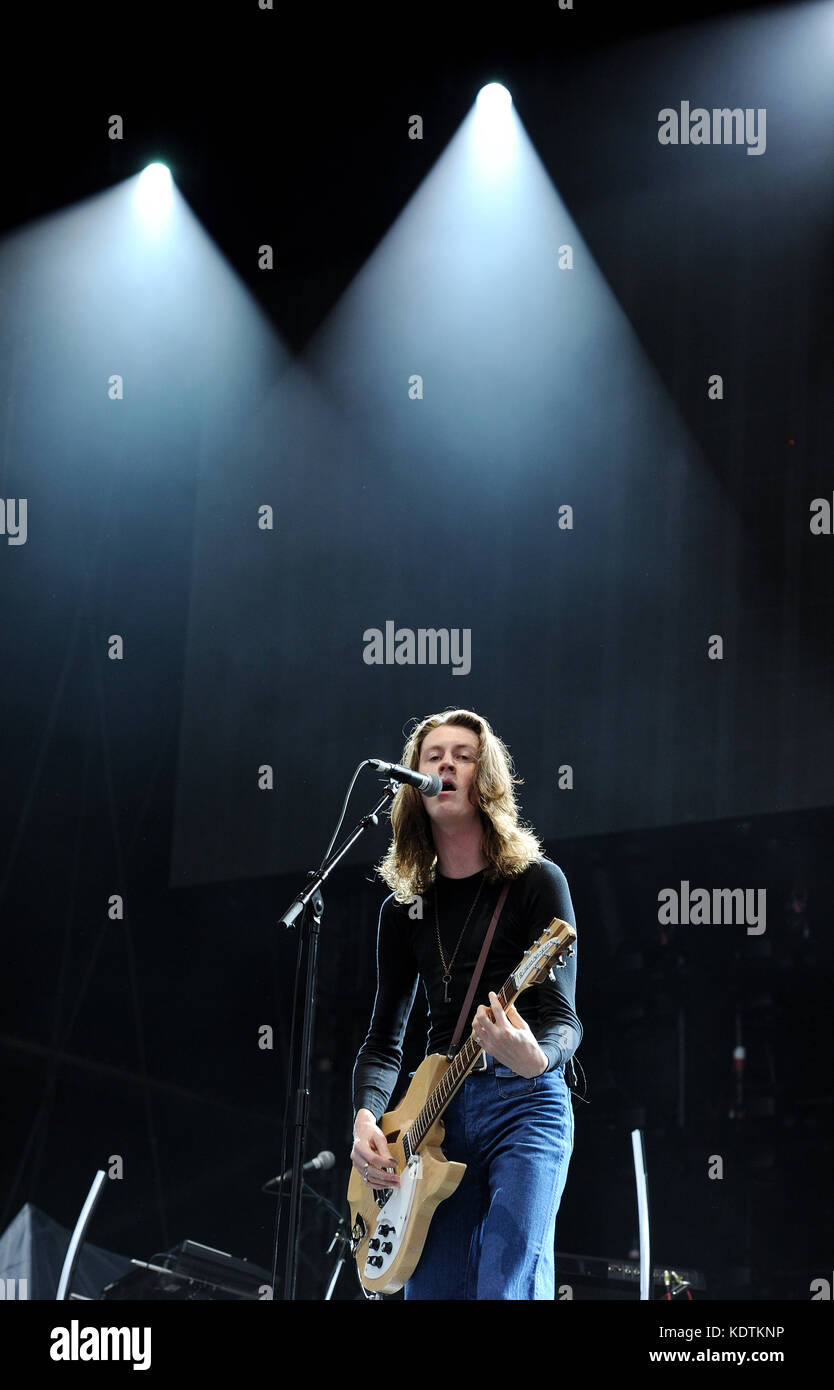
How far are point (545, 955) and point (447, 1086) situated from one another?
1.25ft

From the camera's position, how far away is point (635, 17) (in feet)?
18.1

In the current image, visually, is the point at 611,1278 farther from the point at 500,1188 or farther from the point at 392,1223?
the point at 500,1188

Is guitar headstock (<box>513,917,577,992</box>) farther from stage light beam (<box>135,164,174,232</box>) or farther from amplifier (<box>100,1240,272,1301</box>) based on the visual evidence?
stage light beam (<box>135,164,174,232</box>)

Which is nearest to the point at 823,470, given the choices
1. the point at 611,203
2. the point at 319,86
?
the point at 611,203

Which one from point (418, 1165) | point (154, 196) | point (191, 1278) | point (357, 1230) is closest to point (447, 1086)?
point (418, 1165)

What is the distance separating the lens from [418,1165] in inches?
114

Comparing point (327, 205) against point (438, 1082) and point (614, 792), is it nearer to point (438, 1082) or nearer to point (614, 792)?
point (614, 792)

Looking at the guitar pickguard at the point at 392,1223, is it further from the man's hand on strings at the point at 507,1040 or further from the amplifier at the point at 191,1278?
the amplifier at the point at 191,1278

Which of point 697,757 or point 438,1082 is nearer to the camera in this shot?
point 438,1082

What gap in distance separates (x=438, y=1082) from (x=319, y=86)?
14.5 ft

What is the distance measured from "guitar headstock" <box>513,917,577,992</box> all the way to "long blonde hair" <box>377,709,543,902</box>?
1.17 ft

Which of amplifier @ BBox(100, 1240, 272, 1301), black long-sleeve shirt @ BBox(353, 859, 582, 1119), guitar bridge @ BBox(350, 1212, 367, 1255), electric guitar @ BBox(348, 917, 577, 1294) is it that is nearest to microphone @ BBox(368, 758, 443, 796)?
black long-sleeve shirt @ BBox(353, 859, 582, 1119)

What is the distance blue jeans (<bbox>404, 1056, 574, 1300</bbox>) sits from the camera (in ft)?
8.98

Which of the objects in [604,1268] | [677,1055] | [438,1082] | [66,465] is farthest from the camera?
[66,465]
